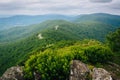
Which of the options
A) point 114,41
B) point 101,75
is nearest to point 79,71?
point 101,75

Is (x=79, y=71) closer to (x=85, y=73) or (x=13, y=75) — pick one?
(x=85, y=73)

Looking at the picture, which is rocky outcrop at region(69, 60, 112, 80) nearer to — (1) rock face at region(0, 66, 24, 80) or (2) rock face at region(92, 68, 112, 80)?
(2) rock face at region(92, 68, 112, 80)

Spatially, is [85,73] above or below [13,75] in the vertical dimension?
above

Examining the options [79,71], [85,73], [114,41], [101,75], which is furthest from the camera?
[114,41]

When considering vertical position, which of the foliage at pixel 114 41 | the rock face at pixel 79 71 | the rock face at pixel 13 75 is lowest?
the foliage at pixel 114 41

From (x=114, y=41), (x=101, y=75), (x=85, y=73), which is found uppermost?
(x=101, y=75)

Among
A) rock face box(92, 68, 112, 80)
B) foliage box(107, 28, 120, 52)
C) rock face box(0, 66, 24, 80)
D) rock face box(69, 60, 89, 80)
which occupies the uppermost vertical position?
rock face box(92, 68, 112, 80)

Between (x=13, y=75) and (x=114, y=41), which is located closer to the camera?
(x=13, y=75)

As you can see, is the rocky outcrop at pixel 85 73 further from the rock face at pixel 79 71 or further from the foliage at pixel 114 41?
the foliage at pixel 114 41

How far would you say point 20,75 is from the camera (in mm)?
58781

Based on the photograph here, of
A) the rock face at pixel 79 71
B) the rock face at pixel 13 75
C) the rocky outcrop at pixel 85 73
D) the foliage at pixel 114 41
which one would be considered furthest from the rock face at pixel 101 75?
the foliage at pixel 114 41

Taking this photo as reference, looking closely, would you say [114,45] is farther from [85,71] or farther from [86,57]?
[85,71]

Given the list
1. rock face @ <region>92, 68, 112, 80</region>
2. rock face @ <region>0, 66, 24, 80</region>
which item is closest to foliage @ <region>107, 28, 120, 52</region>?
rock face @ <region>0, 66, 24, 80</region>

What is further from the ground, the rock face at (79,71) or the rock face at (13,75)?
the rock face at (79,71)
